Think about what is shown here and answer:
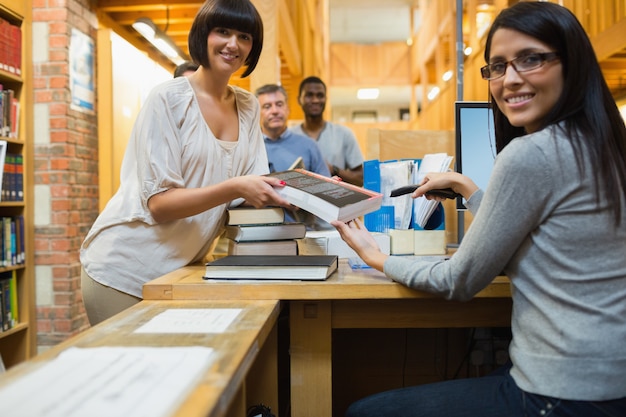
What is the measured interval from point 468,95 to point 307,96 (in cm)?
305

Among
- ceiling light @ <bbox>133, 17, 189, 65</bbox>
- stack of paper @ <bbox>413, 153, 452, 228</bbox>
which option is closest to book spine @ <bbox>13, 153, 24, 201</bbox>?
ceiling light @ <bbox>133, 17, 189, 65</bbox>

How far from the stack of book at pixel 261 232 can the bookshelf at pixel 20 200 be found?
232 cm

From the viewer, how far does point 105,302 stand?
4.48 feet

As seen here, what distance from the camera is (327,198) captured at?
46.1 inches

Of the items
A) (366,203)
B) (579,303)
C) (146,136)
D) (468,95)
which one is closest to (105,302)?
(146,136)

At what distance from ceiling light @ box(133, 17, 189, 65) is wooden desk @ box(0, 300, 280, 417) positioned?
344 centimetres

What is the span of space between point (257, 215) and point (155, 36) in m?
3.33

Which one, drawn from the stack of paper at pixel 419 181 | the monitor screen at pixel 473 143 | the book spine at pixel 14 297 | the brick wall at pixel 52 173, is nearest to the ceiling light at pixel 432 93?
the brick wall at pixel 52 173

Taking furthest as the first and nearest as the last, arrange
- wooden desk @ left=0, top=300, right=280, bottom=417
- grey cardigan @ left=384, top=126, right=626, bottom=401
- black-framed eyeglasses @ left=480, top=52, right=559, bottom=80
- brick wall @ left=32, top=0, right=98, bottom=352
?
brick wall @ left=32, top=0, right=98, bottom=352, black-framed eyeglasses @ left=480, top=52, right=559, bottom=80, grey cardigan @ left=384, top=126, right=626, bottom=401, wooden desk @ left=0, top=300, right=280, bottom=417

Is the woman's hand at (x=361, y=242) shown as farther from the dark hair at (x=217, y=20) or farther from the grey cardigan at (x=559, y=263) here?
the dark hair at (x=217, y=20)

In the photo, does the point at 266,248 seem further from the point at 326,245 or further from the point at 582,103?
the point at 582,103

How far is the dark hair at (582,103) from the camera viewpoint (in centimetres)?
87

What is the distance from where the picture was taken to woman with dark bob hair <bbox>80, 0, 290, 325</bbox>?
1306mm

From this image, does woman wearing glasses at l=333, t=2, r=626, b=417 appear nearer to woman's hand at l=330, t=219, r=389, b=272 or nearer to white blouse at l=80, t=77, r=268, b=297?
woman's hand at l=330, t=219, r=389, b=272
